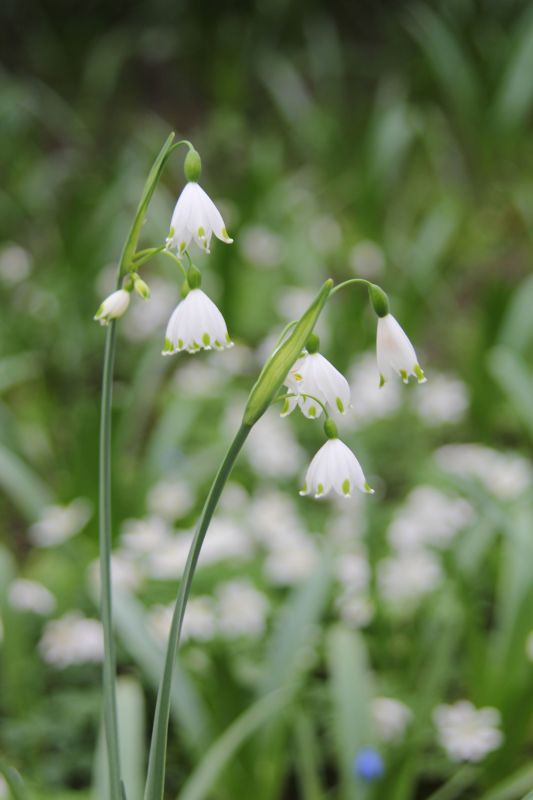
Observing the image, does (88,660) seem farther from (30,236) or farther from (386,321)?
(30,236)

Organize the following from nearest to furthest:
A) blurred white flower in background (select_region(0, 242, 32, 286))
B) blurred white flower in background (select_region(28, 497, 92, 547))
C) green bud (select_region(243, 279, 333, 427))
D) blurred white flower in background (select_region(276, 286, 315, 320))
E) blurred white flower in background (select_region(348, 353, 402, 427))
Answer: green bud (select_region(243, 279, 333, 427)) < blurred white flower in background (select_region(28, 497, 92, 547)) < blurred white flower in background (select_region(348, 353, 402, 427)) < blurred white flower in background (select_region(276, 286, 315, 320)) < blurred white flower in background (select_region(0, 242, 32, 286))

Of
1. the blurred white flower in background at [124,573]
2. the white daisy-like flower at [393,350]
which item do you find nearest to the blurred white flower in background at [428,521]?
the blurred white flower in background at [124,573]

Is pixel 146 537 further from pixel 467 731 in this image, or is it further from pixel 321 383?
pixel 321 383

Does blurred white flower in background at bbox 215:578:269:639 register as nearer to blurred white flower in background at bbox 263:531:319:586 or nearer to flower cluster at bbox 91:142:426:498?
blurred white flower in background at bbox 263:531:319:586

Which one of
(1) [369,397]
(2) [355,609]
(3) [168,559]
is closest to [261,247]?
(1) [369,397]

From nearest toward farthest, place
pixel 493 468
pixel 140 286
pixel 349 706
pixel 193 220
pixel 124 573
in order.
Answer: pixel 193 220 < pixel 140 286 < pixel 349 706 < pixel 124 573 < pixel 493 468

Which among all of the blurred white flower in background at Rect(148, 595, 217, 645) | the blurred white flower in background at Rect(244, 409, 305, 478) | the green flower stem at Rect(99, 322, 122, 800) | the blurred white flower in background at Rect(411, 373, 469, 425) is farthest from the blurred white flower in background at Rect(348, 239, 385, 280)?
the green flower stem at Rect(99, 322, 122, 800)
